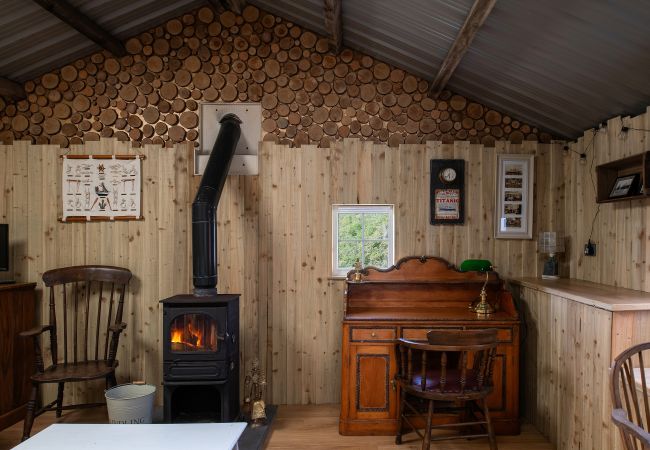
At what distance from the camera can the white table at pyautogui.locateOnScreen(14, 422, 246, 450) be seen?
1863 millimetres

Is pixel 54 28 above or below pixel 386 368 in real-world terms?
above

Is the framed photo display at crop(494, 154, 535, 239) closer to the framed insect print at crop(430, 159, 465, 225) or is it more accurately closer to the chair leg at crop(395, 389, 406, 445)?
the framed insect print at crop(430, 159, 465, 225)

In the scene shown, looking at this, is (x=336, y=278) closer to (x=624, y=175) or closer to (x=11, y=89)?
(x=624, y=175)

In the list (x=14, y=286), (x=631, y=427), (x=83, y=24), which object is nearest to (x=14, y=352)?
(x=14, y=286)

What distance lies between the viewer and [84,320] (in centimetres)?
354

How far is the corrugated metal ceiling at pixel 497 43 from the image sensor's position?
2.23 meters

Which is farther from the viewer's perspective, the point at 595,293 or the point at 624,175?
the point at 624,175

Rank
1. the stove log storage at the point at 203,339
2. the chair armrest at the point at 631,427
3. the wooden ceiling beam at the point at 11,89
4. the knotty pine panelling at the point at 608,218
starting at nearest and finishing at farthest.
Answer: the chair armrest at the point at 631,427, the knotty pine panelling at the point at 608,218, the stove log storage at the point at 203,339, the wooden ceiling beam at the point at 11,89

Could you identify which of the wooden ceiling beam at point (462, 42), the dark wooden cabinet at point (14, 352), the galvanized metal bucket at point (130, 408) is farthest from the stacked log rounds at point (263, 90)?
the galvanized metal bucket at point (130, 408)

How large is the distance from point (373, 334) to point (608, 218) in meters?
1.91

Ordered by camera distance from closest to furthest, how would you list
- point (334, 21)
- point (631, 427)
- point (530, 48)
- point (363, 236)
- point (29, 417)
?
point (631, 427), point (530, 48), point (29, 417), point (334, 21), point (363, 236)

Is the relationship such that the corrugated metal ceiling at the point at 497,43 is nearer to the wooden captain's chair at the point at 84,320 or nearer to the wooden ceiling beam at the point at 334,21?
the wooden ceiling beam at the point at 334,21

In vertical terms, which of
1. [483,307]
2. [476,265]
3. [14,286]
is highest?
[476,265]

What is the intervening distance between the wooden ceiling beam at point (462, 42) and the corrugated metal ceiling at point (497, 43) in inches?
3.1
